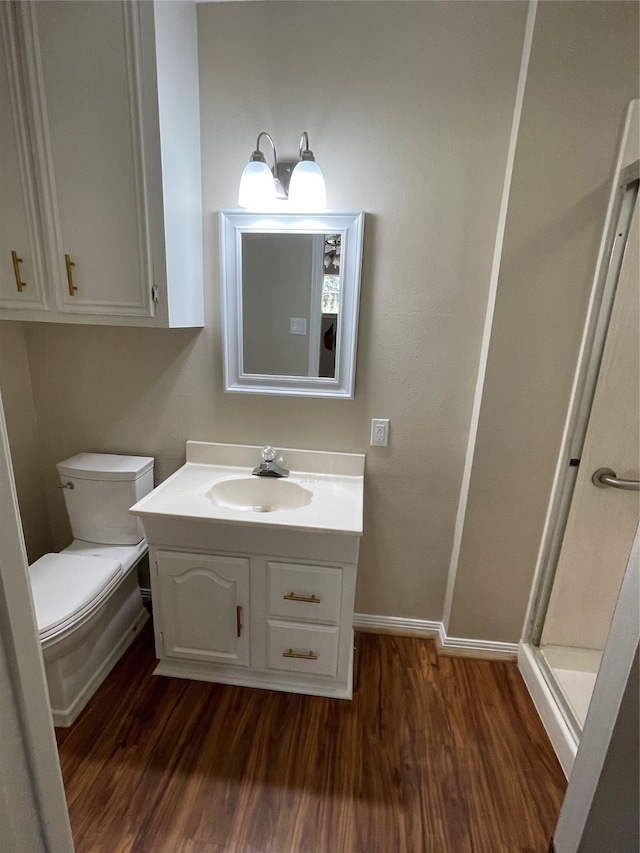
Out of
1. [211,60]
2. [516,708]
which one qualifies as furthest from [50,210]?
[516,708]

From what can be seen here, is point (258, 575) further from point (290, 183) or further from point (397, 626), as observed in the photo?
point (290, 183)

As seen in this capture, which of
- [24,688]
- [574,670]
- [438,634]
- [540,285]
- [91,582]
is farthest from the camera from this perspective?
[438,634]

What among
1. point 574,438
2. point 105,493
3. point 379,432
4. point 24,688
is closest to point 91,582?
point 105,493

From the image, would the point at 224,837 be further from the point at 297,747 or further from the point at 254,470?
the point at 254,470

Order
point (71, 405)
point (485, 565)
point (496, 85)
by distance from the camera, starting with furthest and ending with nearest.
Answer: point (71, 405), point (485, 565), point (496, 85)

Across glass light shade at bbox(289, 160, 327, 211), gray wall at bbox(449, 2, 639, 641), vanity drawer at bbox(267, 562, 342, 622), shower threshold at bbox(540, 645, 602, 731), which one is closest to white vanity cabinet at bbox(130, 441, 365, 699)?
vanity drawer at bbox(267, 562, 342, 622)

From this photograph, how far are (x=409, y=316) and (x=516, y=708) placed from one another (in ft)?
5.04

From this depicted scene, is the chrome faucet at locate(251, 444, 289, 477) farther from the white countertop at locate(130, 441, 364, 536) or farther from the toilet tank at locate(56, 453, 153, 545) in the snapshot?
the toilet tank at locate(56, 453, 153, 545)

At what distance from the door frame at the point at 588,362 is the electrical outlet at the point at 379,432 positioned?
2.11 ft

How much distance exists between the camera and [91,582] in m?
1.60

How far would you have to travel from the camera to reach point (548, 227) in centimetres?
143

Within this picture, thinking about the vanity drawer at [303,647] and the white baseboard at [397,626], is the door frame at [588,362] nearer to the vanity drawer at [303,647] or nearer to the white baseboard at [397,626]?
the white baseboard at [397,626]

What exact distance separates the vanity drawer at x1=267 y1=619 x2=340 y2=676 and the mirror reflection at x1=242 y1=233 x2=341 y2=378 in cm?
96

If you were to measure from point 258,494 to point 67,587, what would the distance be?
0.75m
